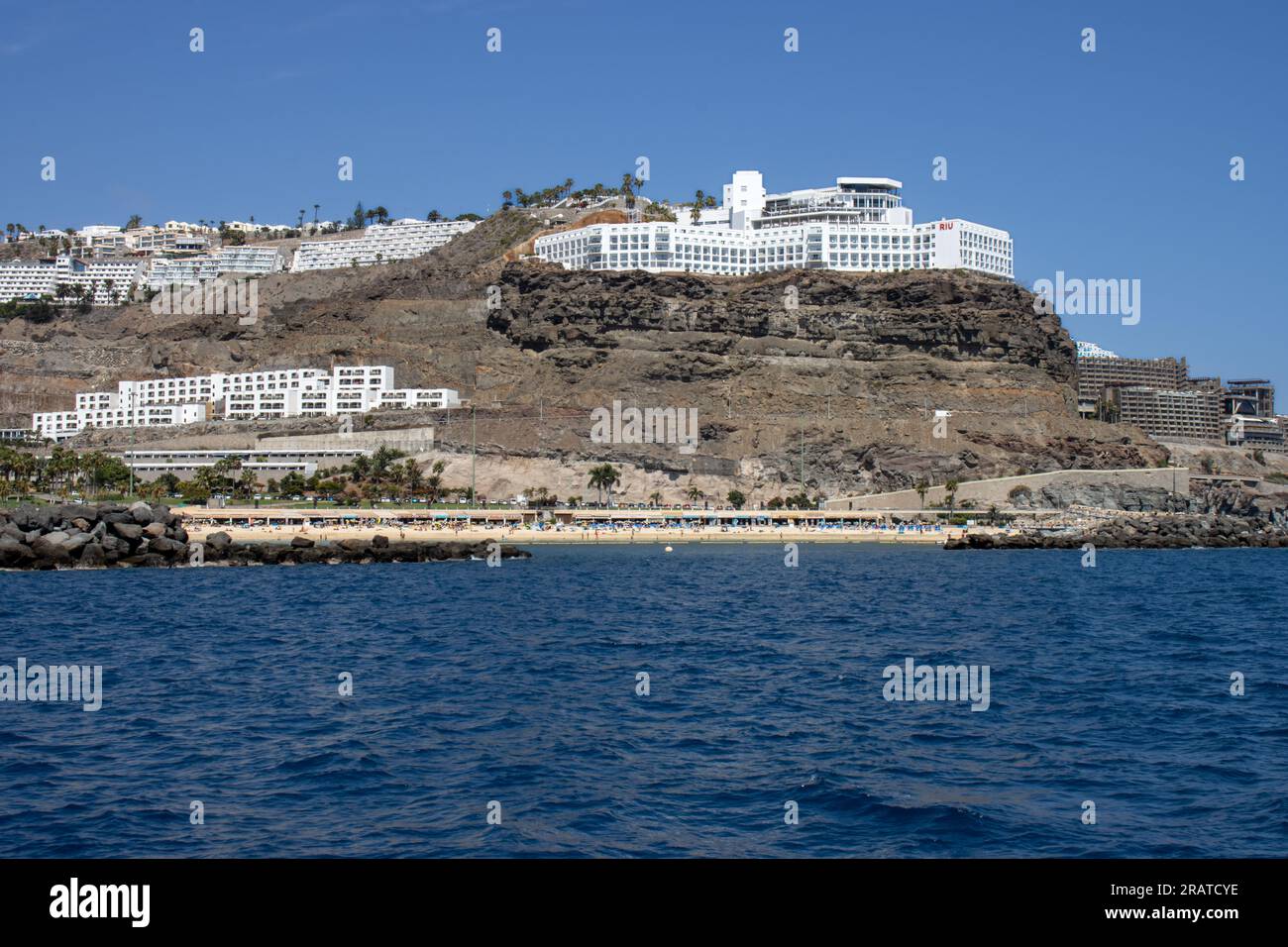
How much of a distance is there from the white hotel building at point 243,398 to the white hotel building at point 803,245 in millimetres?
30314

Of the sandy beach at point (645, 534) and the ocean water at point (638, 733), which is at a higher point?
the sandy beach at point (645, 534)

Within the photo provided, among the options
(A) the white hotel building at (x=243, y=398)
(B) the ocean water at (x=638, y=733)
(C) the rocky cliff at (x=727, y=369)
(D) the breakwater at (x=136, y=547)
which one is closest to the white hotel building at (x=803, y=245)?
(C) the rocky cliff at (x=727, y=369)

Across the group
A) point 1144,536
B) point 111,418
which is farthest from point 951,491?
point 111,418

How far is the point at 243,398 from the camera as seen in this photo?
152 m

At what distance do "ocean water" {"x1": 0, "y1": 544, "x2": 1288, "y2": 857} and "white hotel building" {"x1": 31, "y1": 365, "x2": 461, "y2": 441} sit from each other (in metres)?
95.9

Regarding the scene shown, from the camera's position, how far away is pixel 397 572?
227 feet

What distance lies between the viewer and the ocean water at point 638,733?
1700 centimetres

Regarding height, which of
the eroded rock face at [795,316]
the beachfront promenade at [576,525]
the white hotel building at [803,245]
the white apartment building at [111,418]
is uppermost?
the white hotel building at [803,245]

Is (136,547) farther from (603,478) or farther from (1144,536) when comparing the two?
(1144,536)

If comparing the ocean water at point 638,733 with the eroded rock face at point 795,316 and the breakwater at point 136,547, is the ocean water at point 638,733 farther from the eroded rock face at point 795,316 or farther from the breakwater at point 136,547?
the eroded rock face at point 795,316

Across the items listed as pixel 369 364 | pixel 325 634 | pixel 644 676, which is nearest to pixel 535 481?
pixel 369 364

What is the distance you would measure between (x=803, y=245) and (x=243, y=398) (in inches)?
2751
